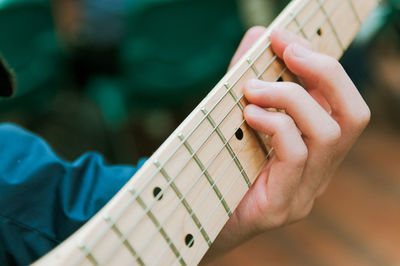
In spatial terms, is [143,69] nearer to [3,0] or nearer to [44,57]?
[44,57]

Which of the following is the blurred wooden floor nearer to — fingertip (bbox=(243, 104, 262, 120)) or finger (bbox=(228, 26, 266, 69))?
finger (bbox=(228, 26, 266, 69))

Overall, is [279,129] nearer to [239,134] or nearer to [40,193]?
[239,134]

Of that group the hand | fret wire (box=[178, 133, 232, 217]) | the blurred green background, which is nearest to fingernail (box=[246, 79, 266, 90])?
the hand

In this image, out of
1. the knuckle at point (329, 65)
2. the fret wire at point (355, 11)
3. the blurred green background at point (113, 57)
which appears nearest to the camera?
the knuckle at point (329, 65)

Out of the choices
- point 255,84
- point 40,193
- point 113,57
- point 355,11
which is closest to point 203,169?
point 255,84

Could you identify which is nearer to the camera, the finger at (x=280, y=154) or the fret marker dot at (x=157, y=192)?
the fret marker dot at (x=157, y=192)

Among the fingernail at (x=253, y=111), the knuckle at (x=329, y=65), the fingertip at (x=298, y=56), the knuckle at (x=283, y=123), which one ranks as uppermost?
the fingertip at (x=298, y=56)

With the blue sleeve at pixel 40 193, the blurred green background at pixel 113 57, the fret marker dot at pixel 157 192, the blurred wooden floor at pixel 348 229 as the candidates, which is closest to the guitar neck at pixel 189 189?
the fret marker dot at pixel 157 192

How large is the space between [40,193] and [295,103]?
0.36 m

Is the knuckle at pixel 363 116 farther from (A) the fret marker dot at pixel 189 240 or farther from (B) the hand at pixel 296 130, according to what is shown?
(A) the fret marker dot at pixel 189 240

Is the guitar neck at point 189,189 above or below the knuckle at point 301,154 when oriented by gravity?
above

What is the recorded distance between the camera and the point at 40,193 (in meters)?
0.67

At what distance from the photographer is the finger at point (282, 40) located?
67cm

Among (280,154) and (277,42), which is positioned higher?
(277,42)
